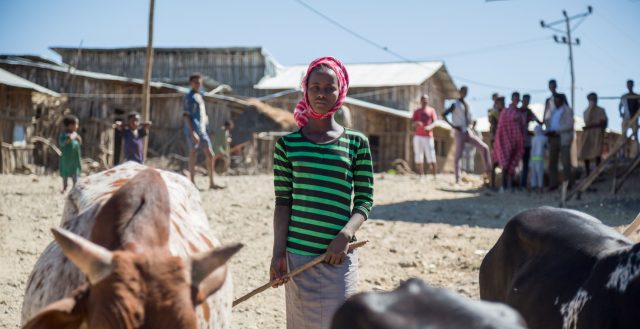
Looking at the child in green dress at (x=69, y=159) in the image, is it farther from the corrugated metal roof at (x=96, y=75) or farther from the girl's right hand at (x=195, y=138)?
the corrugated metal roof at (x=96, y=75)

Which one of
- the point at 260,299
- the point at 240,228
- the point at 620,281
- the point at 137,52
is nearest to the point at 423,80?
the point at 137,52

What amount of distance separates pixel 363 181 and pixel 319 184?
233mm

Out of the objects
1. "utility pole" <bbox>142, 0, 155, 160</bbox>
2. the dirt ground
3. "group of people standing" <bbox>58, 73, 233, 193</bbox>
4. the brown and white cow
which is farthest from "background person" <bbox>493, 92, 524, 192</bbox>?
the brown and white cow

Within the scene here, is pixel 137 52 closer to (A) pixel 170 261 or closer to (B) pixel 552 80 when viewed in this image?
(B) pixel 552 80

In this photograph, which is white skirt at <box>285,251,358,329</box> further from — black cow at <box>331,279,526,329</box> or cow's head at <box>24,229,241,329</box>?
black cow at <box>331,279,526,329</box>

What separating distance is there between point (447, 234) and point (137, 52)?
30049mm

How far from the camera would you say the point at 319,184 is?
3143 millimetres

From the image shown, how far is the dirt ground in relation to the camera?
5910 mm

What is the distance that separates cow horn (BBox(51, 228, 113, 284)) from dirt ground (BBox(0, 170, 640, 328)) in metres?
3.07

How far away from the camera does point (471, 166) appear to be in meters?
35.9

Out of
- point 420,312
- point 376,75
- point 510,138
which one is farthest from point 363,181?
point 376,75

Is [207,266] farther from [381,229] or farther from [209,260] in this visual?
[381,229]

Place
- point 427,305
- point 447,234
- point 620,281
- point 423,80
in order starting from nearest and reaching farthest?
point 427,305 → point 620,281 → point 447,234 → point 423,80

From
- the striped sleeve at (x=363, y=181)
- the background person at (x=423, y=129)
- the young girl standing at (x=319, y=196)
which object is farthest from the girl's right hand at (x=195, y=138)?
the striped sleeve at (x=363, y=181)
